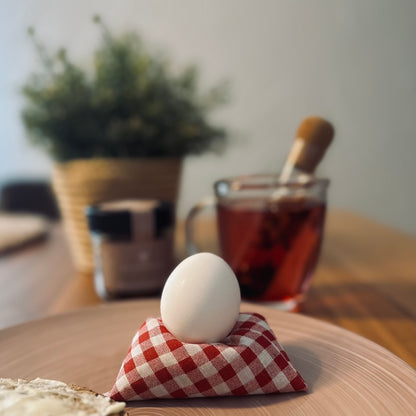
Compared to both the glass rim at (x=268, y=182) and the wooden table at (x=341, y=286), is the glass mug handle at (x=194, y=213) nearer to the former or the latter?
the glass rim at (x=268, y=182)

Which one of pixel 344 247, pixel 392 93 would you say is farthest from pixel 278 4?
pixel 344 247

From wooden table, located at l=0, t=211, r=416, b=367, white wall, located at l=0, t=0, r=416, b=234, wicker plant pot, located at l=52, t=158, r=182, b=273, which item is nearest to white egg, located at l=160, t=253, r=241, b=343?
wooden table, located at l=0, t=211, r=416, b=367

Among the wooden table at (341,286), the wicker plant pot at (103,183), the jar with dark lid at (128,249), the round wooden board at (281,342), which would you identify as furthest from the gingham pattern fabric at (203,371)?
the wicker plant pot at (103,183)

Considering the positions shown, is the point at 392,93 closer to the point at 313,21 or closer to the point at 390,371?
the point at 313,21

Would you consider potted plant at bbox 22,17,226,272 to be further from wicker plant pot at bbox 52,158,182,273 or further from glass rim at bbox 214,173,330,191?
glass rim at bbox 214,173,330,191

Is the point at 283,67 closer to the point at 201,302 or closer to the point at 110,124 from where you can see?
the point at 110,124
